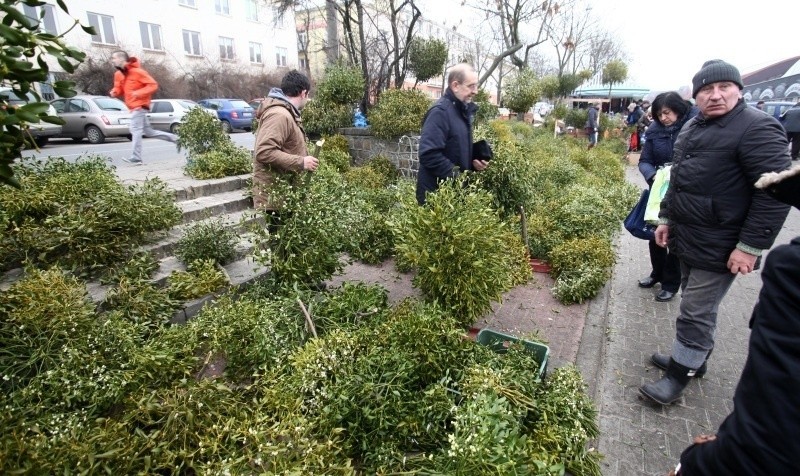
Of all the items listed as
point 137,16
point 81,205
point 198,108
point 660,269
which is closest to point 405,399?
point 81,205

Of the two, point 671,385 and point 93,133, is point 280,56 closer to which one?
point 93,133

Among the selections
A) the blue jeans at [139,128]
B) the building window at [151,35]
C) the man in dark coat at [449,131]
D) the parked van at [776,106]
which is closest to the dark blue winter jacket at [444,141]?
the man in dark coat at [449,131]

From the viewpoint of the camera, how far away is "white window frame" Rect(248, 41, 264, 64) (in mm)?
34781

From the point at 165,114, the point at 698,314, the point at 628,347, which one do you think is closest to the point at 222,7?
the point at 165,114

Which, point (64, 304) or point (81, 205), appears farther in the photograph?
point (81, 205)

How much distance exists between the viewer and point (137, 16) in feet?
87.7

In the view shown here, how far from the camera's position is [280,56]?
3703 cm

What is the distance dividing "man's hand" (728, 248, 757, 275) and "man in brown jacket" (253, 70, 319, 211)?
3.14 meters

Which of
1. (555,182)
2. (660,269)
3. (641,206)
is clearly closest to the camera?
(641,206)

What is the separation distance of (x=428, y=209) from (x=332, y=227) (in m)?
0.82

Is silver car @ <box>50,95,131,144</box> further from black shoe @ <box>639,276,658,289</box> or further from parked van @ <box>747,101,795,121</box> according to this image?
parked van @ <box>747,101,795,121</box>

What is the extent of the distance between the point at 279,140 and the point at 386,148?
552cm

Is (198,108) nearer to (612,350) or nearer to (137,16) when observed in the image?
(612,350)

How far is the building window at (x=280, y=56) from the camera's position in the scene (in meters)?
36.7
